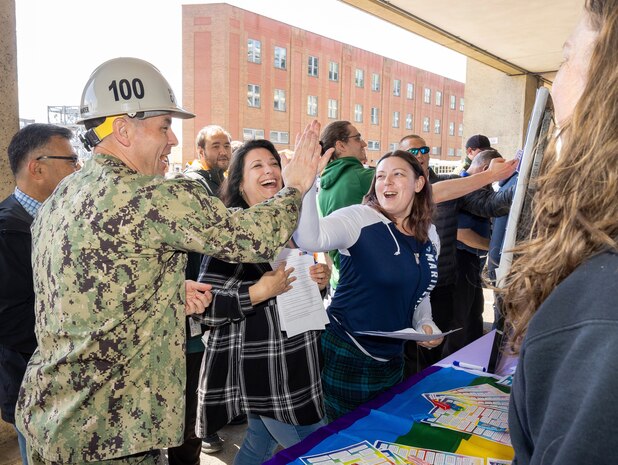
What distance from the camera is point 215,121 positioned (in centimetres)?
2772

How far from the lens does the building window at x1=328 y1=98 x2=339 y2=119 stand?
110 ft

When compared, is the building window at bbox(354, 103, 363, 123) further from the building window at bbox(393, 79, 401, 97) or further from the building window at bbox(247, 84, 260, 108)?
the building window at bbox(247, 84, 260, 108)

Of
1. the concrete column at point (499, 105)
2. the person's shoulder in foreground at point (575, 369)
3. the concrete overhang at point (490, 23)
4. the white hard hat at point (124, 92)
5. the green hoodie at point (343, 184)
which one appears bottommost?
the person's shoulder in foreground at point (575, 369)

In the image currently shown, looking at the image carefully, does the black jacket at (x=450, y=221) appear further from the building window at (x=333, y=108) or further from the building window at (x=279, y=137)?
the building window at (x=333, y=108)

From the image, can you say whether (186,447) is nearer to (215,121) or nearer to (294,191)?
(294,191)

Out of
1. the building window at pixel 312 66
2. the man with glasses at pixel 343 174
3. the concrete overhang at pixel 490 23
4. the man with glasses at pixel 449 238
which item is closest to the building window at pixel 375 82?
Answer: the building window at pixel 312 66

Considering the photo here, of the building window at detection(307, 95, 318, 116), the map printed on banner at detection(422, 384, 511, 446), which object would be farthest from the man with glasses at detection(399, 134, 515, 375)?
the building window at detection(307, 95, 318, 116)

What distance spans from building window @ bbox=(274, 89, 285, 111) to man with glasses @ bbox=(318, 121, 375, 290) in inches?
1080

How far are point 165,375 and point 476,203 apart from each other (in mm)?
2797

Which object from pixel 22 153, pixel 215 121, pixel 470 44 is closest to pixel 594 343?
pixel 22 153

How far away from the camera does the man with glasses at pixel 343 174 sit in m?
3.45

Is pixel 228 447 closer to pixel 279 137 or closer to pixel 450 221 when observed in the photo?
pixel 450 221

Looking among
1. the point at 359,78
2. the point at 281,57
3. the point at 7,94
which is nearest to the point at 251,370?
the point at 7,94

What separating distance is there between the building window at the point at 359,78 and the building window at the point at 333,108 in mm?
2911
